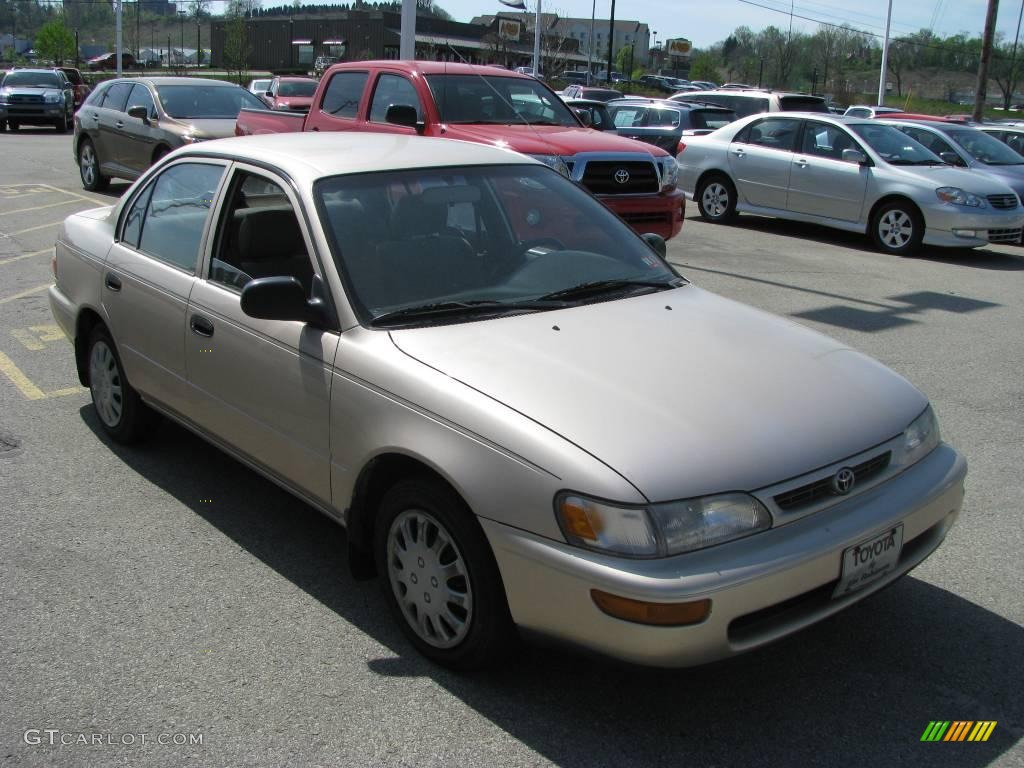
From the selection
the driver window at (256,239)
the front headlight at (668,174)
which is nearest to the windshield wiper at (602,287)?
the driver window at (256,239)

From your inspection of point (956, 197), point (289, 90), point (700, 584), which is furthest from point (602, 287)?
point (289, 90)

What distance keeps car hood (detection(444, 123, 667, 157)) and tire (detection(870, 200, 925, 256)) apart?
3.75 metres

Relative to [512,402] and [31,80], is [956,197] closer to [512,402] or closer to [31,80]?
[512,402]

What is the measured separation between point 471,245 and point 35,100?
93.8 ft

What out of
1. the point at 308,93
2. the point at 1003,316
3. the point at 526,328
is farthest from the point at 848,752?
the point at 308,93

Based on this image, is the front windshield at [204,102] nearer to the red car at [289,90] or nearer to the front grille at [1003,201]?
the front grille at [1003,201]

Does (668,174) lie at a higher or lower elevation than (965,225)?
higher

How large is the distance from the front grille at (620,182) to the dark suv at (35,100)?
78.8ft

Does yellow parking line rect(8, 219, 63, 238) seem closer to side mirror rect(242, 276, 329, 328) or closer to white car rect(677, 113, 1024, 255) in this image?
white car rect(677, 113, 1024, 255)

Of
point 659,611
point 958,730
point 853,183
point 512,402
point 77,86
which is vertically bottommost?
point 958,730

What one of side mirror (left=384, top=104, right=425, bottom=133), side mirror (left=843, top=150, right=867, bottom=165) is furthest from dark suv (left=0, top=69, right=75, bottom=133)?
side mirror (left=843, top=150, right=867, bottom=165)

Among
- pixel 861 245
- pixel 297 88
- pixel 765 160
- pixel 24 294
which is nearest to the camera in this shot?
pixel 24 294

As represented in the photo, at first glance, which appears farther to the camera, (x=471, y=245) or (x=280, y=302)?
(x=471, y=245)

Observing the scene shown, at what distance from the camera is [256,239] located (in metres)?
4.32
